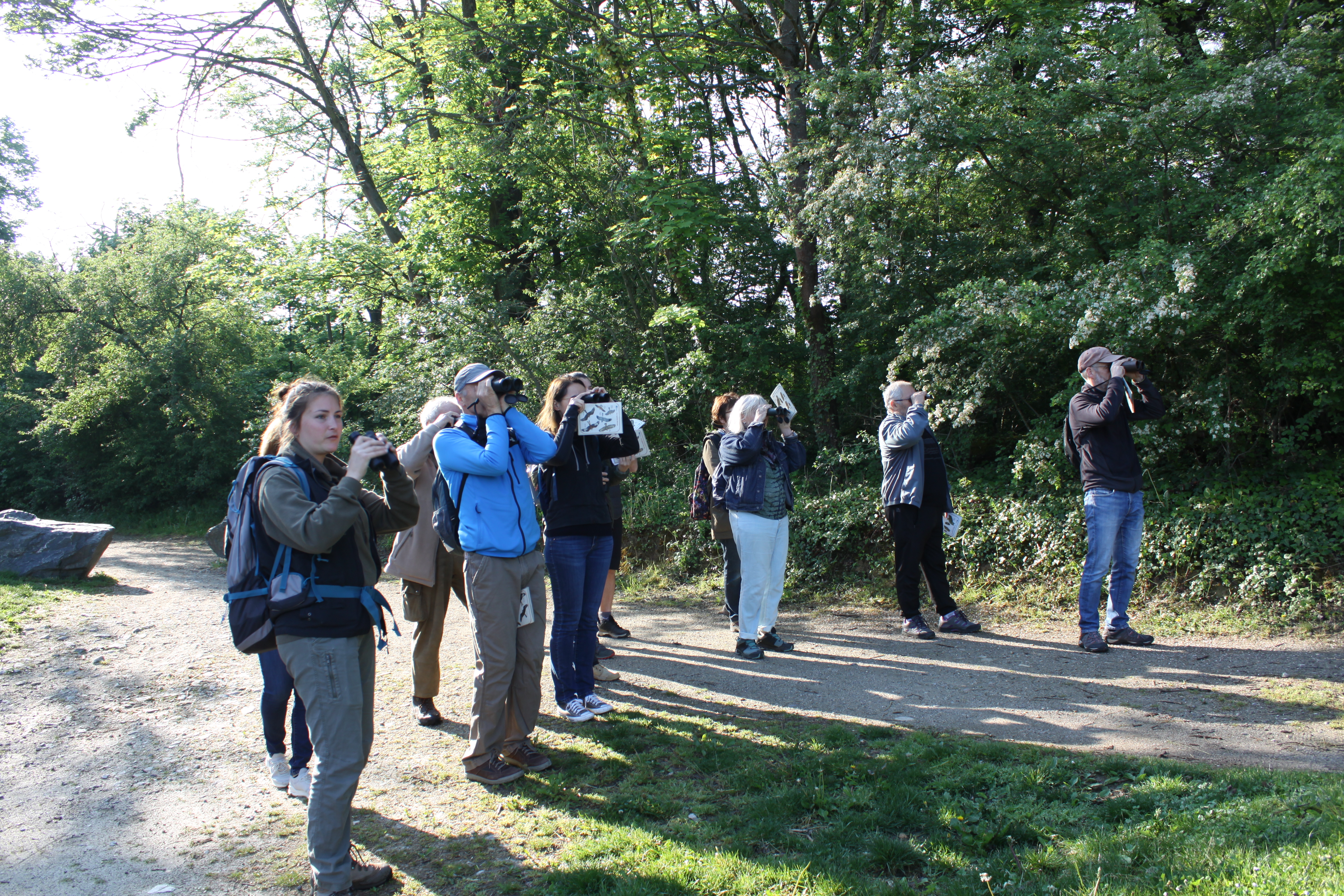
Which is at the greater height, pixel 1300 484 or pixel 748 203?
pixel 748 203

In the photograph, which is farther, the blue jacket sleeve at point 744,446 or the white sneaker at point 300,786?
the blue jacket sleeve at point 744,446

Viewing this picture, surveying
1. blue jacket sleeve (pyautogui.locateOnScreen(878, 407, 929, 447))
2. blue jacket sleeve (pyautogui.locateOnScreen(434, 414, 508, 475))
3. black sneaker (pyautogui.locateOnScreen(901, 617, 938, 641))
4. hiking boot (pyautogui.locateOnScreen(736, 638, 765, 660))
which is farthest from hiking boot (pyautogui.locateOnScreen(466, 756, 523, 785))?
blue jacket sleeve (pyautogui.locateOnScreen(878, 407, 929, 447))

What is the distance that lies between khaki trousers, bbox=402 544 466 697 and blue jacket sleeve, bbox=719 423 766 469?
2193 mm

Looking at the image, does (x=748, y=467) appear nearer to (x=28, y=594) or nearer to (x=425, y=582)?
(x=425, y=582)

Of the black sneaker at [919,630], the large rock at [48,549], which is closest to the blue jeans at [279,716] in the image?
the black sneaker at [919,630]

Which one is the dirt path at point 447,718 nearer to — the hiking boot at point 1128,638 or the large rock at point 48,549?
the hiking boot at point 1128,638

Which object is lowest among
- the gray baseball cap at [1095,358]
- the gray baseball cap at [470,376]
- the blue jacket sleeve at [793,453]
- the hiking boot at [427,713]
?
the hiking boot at [427,713]

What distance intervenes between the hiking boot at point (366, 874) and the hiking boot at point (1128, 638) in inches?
201

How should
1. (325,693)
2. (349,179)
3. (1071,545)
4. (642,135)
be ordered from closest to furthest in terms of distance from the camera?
(325,693), (1071,545), (642,135), (349,179)

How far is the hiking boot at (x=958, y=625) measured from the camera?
696cm

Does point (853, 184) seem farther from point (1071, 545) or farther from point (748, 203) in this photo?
point (1071, 545)

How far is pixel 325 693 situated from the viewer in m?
3.25

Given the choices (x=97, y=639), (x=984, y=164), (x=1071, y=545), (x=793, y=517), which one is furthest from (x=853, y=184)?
(x=97, y=639)

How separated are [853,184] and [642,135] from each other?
153 inches
